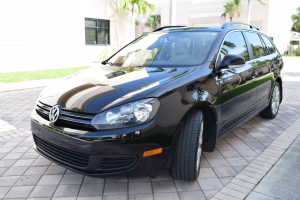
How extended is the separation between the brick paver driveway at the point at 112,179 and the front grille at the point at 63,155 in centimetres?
33

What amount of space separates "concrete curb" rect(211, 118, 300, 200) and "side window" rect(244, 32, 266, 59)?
133 centimetres

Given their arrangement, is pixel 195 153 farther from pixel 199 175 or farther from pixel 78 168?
pixel 78 168

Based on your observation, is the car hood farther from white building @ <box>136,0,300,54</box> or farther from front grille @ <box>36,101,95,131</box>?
white building @ <box>136,0,300,54</box>

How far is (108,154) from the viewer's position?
241cm

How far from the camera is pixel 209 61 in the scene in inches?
125

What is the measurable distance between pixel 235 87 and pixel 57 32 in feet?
43.0

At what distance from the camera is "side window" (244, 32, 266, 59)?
4301 mm

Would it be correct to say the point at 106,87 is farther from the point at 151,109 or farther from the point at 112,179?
the point at 112,179

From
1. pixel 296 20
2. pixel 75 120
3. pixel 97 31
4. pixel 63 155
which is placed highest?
pixel 296 20

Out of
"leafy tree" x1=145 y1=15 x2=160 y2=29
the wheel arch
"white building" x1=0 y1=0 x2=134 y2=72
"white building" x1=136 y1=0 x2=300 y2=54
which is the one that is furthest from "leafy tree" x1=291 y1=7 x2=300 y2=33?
the wheel arch

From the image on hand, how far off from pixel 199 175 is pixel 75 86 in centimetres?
165

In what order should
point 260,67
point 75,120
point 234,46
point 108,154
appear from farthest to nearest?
point 260,67 < point 234,46 < point 75,120 < point 108,154

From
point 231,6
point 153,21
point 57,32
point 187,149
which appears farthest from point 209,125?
point 153,21

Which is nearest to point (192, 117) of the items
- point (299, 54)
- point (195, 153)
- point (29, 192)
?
point (195, 153)
